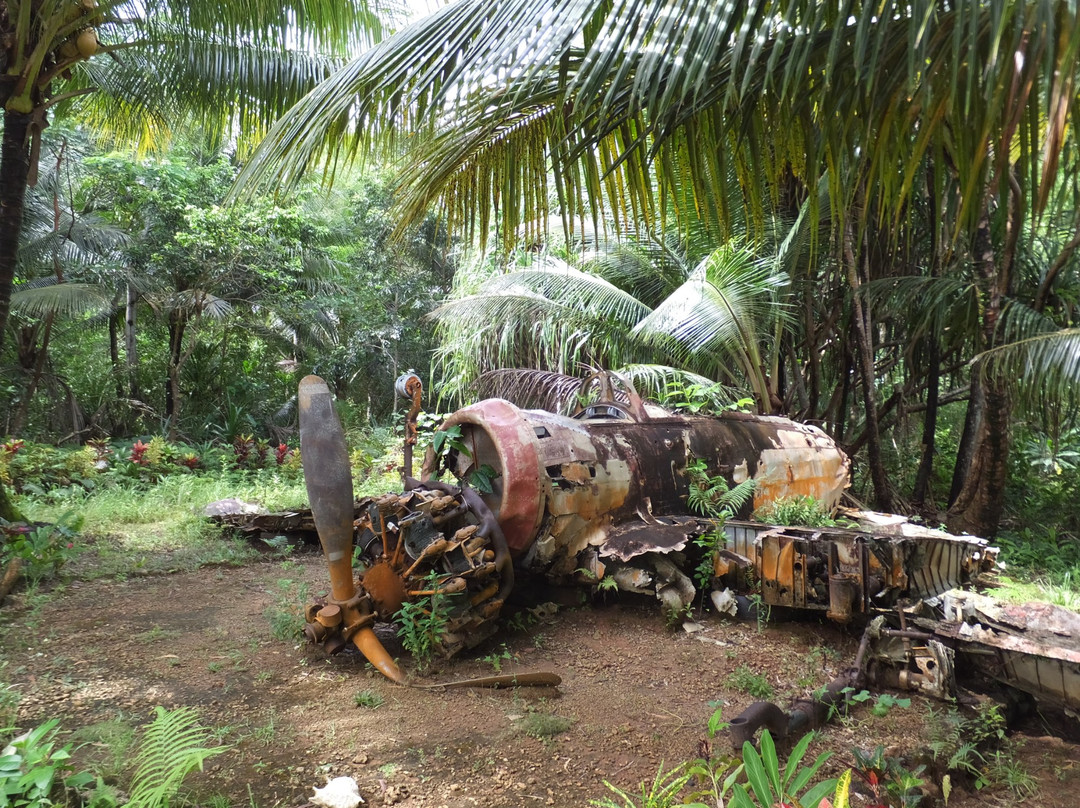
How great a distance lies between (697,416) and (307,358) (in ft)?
48.2

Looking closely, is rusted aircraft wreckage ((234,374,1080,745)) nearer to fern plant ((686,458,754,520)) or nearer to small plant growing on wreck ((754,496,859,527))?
fern plant ((686,458,754,520))

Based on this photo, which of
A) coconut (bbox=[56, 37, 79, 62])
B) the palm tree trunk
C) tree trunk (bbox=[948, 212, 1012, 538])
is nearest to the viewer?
coconut (bbox=[56, 37, 79, 62])

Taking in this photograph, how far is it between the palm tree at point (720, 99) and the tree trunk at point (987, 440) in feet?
21.3

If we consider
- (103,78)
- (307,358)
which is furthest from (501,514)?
(307,358)

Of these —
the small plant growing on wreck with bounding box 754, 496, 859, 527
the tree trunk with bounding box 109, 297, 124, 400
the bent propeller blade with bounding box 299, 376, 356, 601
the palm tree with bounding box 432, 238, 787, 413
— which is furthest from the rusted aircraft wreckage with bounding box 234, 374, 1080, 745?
the tree trunk with bounding box 109, 297, 124, 400

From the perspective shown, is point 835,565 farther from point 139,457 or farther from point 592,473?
point 139,457

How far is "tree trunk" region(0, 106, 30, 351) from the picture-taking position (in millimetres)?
5863

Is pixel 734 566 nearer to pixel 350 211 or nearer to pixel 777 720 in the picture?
pixel 777 720

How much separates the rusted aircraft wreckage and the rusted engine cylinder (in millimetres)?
14

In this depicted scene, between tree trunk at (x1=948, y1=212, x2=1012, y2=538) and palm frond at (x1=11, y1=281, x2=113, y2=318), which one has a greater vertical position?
palm frond at (x1=11, y1=281, x2=113, y2=318)

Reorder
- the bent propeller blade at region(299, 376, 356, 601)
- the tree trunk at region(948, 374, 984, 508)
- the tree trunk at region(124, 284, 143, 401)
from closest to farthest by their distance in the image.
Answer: the bent propeller blade at region(299, 376, 356, 601), the tree trunk at region(948, 374, 984, 508), the tree trunk at region(124, 284, 143, 401)

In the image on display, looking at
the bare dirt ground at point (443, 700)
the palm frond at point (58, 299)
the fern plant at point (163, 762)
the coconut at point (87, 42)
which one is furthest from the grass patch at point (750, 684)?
the palm frond at point (58, 299)

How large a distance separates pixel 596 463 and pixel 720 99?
3.18 meters

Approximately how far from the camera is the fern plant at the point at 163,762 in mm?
2479
